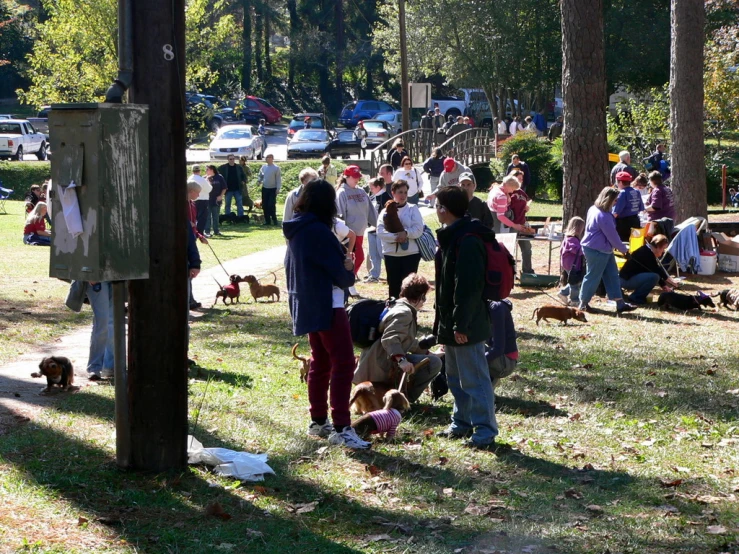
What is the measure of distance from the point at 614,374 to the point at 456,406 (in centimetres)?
293

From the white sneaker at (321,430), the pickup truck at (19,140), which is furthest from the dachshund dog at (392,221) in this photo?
the pickup truck at (19,140)

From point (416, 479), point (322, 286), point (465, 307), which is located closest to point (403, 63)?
point (465, 307)

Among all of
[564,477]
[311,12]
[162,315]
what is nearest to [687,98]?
[564,477]

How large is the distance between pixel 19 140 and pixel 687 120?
95.9 ft

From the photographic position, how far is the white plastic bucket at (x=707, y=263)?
16.6 metres

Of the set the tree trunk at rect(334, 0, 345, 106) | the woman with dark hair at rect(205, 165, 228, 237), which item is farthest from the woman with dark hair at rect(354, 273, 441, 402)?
the tree trunk at rect(334, 0, 345, 106)

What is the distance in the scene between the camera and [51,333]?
11.0 m

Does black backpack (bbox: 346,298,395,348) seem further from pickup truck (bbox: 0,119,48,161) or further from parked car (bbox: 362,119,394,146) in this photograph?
parked car (bbox: 362,119,394,146)

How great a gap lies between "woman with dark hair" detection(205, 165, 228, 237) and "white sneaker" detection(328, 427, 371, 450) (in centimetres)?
1751

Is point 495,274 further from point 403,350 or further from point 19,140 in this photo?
point 19,140

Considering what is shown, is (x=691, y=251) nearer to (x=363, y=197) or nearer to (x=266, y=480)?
(x=363, y=197)

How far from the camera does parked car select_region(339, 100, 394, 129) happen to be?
5722 cm

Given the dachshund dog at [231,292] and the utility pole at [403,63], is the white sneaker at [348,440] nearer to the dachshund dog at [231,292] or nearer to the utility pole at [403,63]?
the dachshund dog at [231,292]

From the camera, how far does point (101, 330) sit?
834 cm
